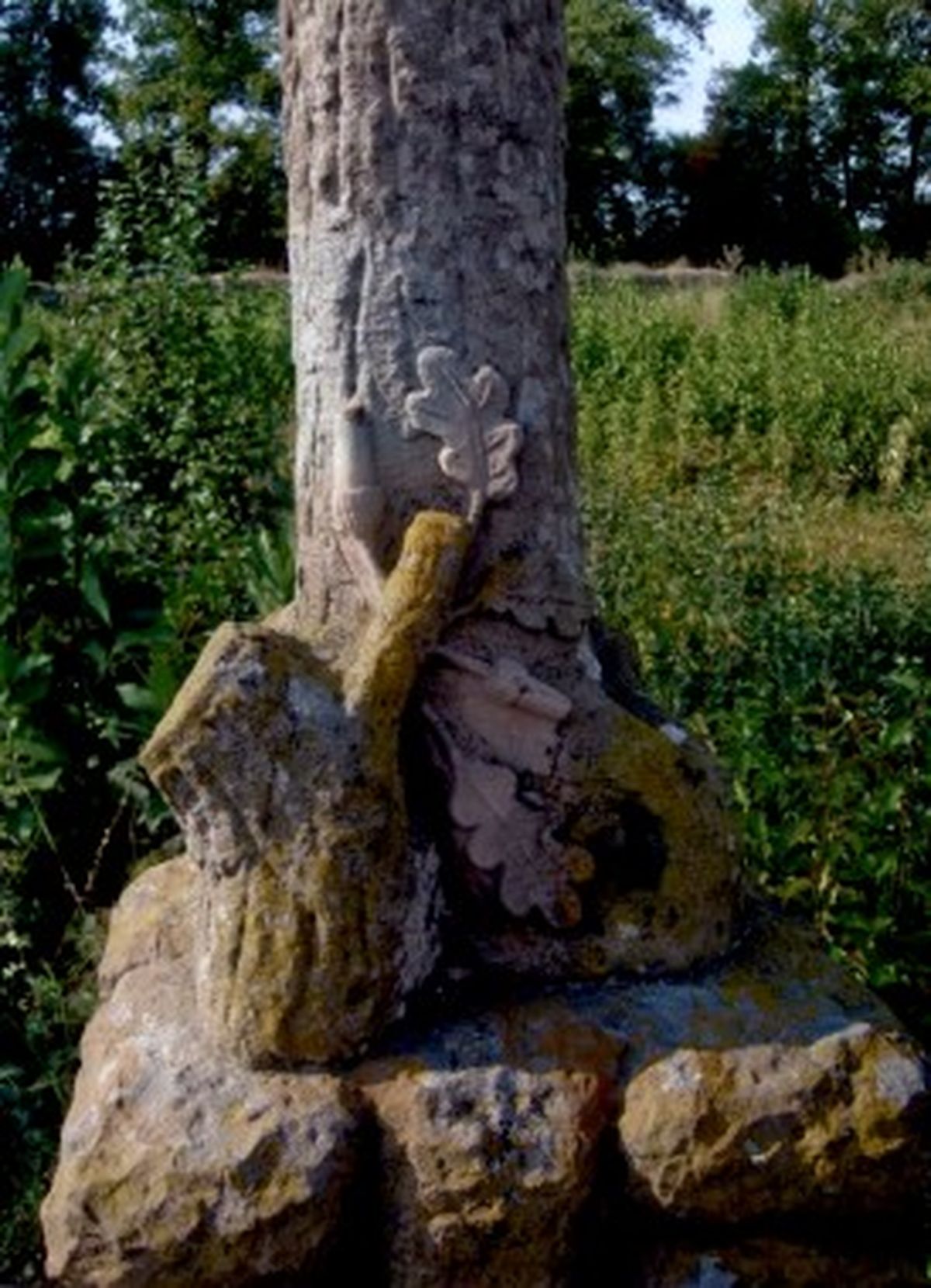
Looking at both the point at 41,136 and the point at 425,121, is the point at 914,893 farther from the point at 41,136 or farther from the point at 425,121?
the point at 41,136

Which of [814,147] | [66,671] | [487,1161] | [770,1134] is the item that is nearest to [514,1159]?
[487,1161]

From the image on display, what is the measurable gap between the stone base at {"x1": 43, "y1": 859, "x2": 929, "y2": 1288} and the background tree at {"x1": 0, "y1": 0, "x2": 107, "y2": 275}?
27086 millimetres

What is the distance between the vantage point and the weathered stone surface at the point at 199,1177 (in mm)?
2906

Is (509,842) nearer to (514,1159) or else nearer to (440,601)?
(440,601)

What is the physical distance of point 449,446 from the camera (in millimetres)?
3250

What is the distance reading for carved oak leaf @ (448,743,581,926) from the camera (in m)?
3.26

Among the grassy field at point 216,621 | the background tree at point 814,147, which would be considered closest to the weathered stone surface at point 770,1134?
the grassy field at point 216,621

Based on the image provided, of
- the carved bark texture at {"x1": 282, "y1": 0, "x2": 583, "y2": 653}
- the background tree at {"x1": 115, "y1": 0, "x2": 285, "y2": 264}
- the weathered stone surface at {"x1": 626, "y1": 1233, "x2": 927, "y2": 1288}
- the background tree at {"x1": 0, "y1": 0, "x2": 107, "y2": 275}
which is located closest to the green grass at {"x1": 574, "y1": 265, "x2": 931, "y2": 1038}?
the weathered stone surface at {"x1": 626, "y1": 1233, "x2": 927, "y2": 1288}

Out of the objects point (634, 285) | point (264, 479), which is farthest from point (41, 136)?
point (264, 479)

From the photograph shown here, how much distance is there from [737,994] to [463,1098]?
498 millimetres

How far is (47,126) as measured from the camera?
35.1 m

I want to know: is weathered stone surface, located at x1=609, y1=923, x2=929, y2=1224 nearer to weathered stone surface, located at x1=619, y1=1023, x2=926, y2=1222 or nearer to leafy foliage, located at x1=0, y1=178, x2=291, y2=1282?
weathered stone surface, located at x1=619, y1=1023, x2=926, y2=1222

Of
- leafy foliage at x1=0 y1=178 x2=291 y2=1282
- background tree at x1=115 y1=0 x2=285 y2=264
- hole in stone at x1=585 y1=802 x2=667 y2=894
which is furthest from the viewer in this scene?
background tree at x1=115 y1=0 x2=285 y2=264

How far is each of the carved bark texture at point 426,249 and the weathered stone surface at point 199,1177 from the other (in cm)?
74
